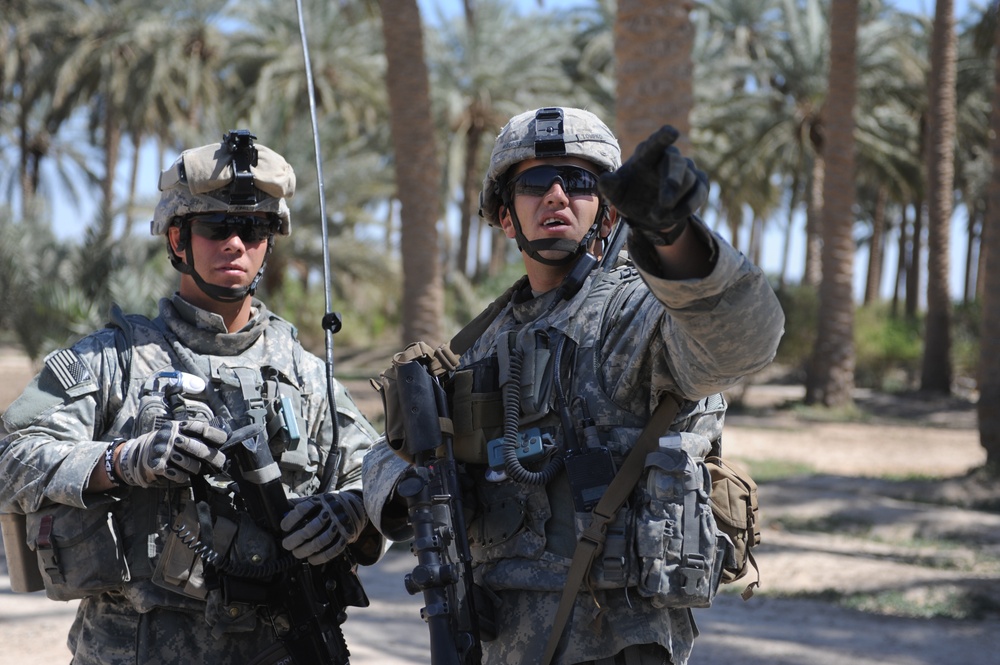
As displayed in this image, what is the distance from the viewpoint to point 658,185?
1.77 meters

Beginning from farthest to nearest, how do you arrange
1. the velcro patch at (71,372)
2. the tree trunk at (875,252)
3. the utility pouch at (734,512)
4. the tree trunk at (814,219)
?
the tree trunk at (875,252) → the tree trunk at (814,219) → the velcro patch at (71,372) → the utility pouch at (734,512)

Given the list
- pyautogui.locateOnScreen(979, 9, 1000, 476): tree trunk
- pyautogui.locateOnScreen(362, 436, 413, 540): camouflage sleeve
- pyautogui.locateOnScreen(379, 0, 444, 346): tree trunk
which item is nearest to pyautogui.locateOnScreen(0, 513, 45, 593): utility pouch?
pyautogui.locateOnScreen(362, 436, 413, 540): camouflage sleeve

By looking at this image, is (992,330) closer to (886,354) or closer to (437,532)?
(437,532)

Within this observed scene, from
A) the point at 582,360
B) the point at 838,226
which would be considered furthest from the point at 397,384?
the point at 838,226

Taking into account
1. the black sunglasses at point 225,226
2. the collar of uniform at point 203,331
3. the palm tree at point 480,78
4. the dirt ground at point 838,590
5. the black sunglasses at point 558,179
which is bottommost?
the dirt ground at point 838,590

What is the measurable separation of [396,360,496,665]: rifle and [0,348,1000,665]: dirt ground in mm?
3088

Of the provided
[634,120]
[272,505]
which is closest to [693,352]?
[272,505]

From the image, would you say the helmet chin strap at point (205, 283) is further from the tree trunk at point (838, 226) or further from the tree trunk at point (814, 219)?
the tree trunk at point (814, 219)

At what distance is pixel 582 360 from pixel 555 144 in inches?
21.5

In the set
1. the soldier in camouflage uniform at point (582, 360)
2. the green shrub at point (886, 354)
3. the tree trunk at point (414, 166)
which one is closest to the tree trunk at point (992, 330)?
the tree trunk at point (414, 166)

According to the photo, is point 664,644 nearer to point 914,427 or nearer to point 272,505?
point 272,505

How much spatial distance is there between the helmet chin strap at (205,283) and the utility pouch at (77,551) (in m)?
0.71

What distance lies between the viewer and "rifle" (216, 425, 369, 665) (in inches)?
109

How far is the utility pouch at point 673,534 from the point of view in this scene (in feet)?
7.13
